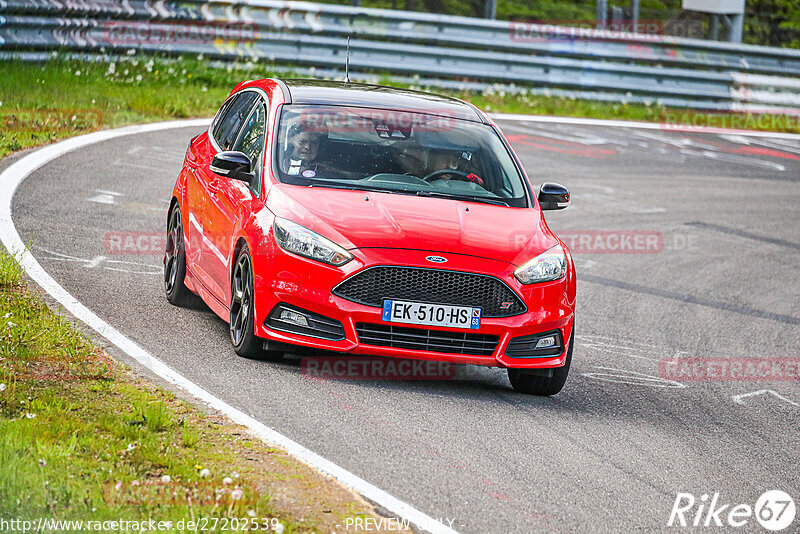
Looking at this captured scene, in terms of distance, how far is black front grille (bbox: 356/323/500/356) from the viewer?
280 inches

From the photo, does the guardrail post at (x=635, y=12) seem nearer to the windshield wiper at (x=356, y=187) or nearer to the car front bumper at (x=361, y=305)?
the windshield wiper at (x=356, y=187)

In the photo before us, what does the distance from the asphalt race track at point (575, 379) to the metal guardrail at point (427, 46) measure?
382 centimetres

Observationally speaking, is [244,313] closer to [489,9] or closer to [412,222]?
[412,222]

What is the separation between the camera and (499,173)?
8.49m

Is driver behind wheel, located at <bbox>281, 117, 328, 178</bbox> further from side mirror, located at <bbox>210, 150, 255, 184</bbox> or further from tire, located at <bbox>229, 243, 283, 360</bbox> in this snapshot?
tire, located at <bbox>229, 243, 283, 360</bbox>

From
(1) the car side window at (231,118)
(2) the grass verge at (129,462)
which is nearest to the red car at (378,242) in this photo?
(1) the car side window at (231,118)

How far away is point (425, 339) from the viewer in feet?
23.5

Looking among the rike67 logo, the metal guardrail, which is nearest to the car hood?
the rike67 logo

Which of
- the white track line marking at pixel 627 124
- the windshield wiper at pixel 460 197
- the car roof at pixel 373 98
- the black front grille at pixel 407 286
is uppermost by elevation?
the car roof at pixel 373 98

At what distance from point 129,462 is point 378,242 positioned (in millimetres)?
2401

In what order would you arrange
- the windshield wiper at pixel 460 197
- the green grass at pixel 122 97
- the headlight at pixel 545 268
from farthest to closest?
the green grass at pixel 122 97 < the windshield wiper at pixel 460 197 < the headlight at pixel 545 268

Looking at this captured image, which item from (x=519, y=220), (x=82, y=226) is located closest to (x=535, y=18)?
(x=82, y=226)

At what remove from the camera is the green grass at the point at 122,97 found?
15.5m

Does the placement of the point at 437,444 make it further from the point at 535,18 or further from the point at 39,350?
the point at 535,18
